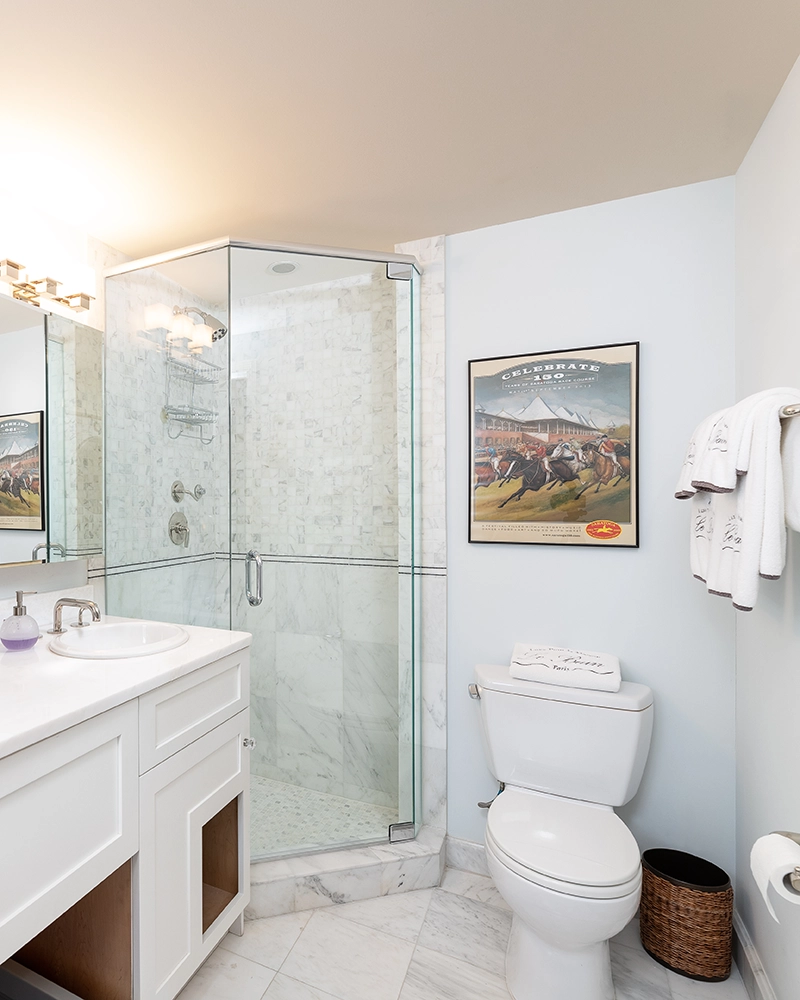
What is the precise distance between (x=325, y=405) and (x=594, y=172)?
45.9 inches

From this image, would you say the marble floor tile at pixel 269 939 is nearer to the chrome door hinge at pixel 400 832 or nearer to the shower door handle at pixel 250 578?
the chrome door hinge at pixel 400 832

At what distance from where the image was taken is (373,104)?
55.7 inches

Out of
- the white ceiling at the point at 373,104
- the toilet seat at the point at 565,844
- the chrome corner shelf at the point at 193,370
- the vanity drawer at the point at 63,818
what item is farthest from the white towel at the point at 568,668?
the white ceiling at the point at 373,104

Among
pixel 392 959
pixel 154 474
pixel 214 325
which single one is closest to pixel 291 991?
pixel 392 959

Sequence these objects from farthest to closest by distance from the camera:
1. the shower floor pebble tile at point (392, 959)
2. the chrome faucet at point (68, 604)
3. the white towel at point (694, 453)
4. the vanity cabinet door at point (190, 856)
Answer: the chrome faucet at point (68, 604), the shower floor pebble tile at point (392, 959), the white towel at point (694, 453), the vanity cabinet door at point (190, 856)

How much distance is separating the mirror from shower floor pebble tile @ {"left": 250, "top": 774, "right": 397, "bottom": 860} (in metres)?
1.14

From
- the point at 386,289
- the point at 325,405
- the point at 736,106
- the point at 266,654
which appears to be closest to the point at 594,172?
the point at 736,106

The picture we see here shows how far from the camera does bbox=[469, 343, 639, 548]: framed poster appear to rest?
6.11 ft

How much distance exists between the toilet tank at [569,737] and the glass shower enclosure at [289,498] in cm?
41

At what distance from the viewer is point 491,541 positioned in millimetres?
2039

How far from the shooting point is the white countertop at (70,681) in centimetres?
105

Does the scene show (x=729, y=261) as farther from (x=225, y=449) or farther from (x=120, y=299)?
(x=120, y=299)

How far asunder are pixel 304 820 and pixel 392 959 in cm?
55

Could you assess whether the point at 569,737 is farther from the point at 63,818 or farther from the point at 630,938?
the point at 63,818
